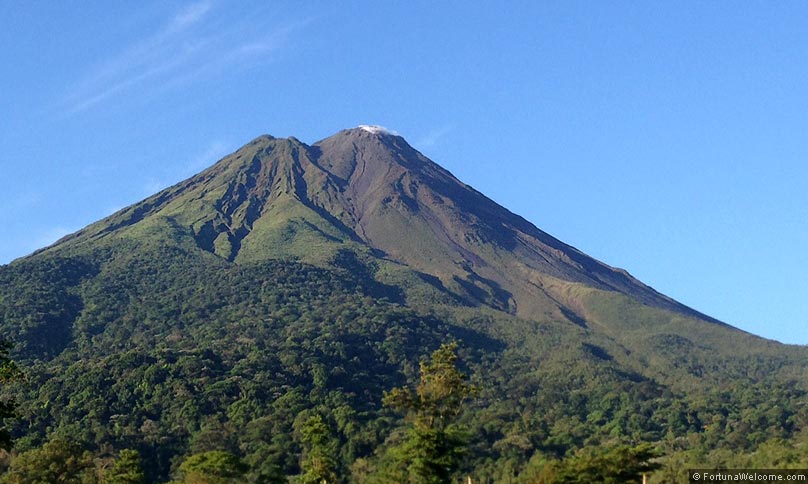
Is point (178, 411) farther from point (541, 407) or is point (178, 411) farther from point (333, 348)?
point (541, 407)

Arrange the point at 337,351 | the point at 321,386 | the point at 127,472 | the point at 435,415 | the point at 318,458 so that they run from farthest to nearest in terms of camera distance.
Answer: the point at 337,351 → the point at 321,386 → the point at 318,458 → the point at 127,472 → the point at 435,415

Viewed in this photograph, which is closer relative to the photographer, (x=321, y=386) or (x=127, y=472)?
(x=127, y=472)

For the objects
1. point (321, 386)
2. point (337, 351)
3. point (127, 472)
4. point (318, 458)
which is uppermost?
point (337, 351)

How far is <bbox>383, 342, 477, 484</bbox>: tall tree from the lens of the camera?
44.7 meters

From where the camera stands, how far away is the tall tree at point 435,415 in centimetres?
4469

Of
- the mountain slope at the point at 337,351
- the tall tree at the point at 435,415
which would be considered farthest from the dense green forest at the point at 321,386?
the mountain slope at the point at 337,351

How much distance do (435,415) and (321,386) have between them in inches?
2746

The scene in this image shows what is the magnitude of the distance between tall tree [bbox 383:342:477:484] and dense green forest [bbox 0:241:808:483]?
0.13m

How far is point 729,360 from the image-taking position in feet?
556

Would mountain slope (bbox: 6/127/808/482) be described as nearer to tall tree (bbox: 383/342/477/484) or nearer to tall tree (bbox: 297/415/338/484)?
tall tree (bbox: 297/415/338/484)

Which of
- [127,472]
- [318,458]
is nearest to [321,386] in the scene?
[318,458]

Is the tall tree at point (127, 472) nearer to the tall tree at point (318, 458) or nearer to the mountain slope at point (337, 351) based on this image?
the tall tree at point (318, 458)

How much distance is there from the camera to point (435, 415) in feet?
151

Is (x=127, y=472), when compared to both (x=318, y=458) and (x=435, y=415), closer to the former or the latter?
(x=318, y=458)
